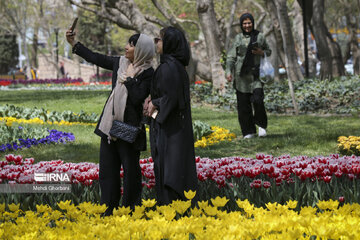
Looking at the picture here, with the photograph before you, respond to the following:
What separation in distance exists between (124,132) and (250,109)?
496 cm

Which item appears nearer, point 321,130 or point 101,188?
point 101,188

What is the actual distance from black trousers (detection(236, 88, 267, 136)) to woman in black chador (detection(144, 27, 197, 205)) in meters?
4.54

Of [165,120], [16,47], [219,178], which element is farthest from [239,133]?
[16,47]

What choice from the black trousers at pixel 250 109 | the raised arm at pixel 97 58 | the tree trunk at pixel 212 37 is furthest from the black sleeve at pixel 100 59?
the tree trunk at pixel 212 37

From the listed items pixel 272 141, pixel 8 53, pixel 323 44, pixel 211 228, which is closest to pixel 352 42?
pixel 323 44

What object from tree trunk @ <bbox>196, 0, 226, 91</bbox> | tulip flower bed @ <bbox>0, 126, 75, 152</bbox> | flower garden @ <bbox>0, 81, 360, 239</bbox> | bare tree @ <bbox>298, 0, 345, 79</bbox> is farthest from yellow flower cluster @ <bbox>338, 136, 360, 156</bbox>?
bare tree @ <bbox>298, 0, 345, 79</bbox>

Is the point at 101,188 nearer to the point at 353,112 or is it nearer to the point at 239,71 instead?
the point at 239,71

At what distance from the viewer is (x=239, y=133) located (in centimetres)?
1054

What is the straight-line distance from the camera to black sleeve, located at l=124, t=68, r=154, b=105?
471cm

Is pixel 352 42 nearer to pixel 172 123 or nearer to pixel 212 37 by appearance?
pixel 212 37

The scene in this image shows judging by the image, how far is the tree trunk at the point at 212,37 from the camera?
1744 cm

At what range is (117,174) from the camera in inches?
190

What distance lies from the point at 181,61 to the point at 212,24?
1337cm

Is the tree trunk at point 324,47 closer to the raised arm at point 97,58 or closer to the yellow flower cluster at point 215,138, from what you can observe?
the yellow flower cluster at point 215,138
